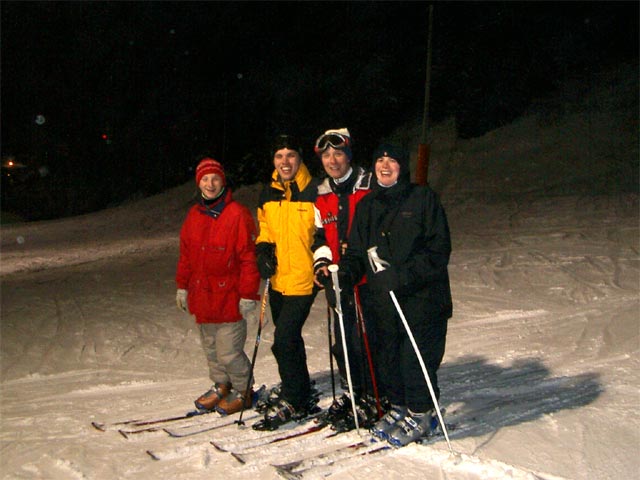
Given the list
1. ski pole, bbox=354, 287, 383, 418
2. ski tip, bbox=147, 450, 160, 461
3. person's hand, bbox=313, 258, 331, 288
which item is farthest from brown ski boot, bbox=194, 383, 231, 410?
person's hand, bbox=313, 258, 331, 288

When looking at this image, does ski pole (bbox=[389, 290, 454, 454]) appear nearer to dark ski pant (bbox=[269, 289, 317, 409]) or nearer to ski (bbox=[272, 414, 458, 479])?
A: ski (bbox=[272, 414, 458, 479])

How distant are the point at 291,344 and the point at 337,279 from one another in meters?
0.71

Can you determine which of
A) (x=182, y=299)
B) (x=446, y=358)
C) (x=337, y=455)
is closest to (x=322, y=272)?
(x=337, y=455)

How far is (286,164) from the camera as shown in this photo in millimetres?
4500

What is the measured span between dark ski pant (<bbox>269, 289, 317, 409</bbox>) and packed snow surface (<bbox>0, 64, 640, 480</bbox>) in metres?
0.40

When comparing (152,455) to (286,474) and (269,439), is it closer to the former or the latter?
(269,439)

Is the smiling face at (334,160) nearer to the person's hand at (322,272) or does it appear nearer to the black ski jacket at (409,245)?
the black ski jacket at (409,245)

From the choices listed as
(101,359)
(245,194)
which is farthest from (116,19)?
(101,359)

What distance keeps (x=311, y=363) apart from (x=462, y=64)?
20.8 m

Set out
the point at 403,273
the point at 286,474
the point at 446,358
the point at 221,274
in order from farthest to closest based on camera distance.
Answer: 1. the point at 446,358
2. the point at 221,274
3. the point at 403,273
4. the point at 286,474

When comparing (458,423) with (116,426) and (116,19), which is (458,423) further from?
(116,19)

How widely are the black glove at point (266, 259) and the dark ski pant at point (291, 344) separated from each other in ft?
0.69

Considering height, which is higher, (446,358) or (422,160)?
(422,160)

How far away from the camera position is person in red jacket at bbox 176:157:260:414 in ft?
15.4
